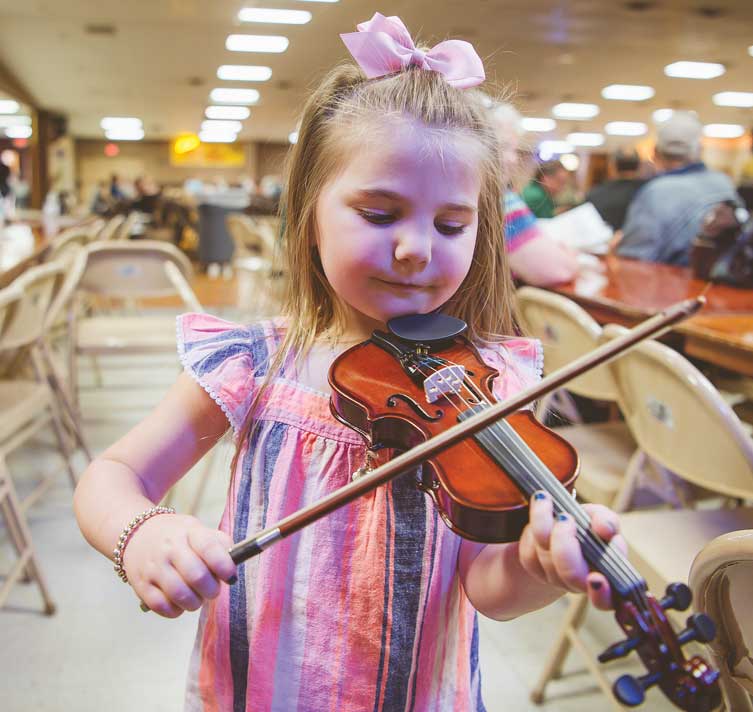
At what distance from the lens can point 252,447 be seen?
0.64 meters

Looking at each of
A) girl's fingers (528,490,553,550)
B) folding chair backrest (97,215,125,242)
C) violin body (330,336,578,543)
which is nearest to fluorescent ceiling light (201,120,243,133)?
folding chair backrest (97,215,125,242)

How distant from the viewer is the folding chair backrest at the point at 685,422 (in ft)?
3.19

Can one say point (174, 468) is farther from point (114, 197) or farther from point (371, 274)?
point (114, 197)

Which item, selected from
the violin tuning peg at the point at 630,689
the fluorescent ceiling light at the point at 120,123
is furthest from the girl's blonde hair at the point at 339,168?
the fluorescent ceiling light at the point at 120,123

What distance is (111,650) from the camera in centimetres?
160

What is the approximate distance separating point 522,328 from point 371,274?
10.2 inches

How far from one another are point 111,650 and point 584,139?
16.1m

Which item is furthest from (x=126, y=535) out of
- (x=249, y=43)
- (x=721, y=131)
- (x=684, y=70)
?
(x=721, y=131)

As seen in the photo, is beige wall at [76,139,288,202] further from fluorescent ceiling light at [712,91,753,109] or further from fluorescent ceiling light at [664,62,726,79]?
fluorescent ceiling light at [712,91,753,109]

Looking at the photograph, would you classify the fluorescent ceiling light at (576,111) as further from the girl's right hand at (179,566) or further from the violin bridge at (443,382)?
the girl's right hand at (179,566)

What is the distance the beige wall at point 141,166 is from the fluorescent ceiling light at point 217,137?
88 cm

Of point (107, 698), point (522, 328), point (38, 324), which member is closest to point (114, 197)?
point (38, 324)

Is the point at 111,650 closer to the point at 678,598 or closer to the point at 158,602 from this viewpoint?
the point at 158,602

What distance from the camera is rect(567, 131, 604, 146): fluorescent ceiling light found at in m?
14.8
